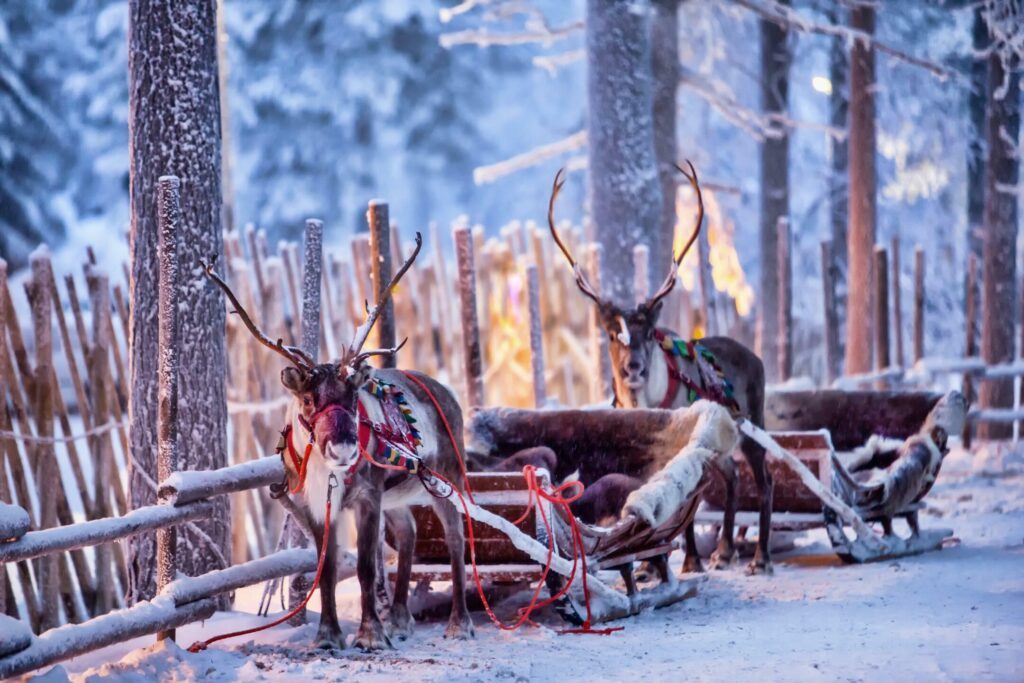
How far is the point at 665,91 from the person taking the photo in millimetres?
15094

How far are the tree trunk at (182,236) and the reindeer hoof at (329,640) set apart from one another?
3.91 ft

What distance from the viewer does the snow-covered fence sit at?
17.0ft

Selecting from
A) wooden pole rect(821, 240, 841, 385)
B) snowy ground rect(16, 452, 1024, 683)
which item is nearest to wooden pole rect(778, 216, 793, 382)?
wooden pole rect(821, 240, 841, 385)

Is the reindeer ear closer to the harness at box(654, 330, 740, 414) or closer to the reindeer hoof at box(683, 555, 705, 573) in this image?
the harness at box(654, 330, 740, 414)

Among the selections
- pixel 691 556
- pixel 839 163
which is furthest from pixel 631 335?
pixel 839 163

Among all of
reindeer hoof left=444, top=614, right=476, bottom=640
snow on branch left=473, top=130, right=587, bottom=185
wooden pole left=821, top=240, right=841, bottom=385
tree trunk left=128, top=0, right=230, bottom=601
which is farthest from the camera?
wooden pole left=821, top=240, right=841, bottom=385

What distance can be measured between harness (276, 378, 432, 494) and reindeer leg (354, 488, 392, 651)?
0.17 meters

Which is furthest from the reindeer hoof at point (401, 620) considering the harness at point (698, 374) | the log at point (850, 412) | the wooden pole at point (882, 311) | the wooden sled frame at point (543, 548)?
the wooden pole at point (882, 311)

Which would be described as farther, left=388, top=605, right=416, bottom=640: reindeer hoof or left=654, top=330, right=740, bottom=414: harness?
left=654, top=330, right=740, bottom=414: harness

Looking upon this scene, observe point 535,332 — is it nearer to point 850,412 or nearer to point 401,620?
point 850,412

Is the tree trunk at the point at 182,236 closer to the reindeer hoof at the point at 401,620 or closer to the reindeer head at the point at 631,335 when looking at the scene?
the reindeer hoof at the point at 401,620

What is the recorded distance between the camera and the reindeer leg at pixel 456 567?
6.77 m

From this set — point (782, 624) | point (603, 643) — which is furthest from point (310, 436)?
point (782, 624)

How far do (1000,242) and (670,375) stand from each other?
10163mm
